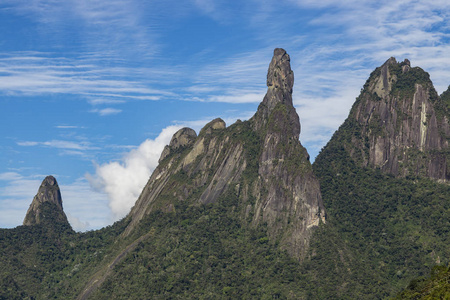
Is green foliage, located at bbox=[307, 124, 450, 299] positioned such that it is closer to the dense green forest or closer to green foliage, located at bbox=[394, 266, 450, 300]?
the dense green forest

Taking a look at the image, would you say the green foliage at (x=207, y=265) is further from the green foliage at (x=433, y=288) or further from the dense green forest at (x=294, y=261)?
the green foliage at (x=433, y=288)

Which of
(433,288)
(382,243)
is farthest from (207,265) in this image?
(433,288)

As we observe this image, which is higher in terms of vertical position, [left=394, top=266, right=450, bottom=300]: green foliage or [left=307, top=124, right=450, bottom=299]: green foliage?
[left=307, top=124, right=450, bottom=299]: green foliage

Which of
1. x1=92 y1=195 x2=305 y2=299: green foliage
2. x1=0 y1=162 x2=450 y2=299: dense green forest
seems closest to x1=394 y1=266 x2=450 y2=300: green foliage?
x1=0 y1=162 x2=450 y2=299: dense green forest

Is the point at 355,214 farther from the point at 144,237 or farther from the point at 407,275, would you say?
the point at 144,237

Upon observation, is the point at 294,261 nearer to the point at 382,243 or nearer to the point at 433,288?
the point at 382,243

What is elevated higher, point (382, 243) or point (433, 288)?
point (382, 243)

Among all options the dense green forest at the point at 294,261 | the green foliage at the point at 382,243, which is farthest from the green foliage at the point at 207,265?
the green foliage at the point at 382,243

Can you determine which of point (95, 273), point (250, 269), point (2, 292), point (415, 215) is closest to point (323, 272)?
point (250, 269)

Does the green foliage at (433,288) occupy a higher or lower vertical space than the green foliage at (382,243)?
lower

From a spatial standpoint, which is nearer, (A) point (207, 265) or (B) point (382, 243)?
(A) point (207, 265)

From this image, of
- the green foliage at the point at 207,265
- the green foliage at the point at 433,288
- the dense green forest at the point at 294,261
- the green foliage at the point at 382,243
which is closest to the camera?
the green foliage at the point at 433,288
